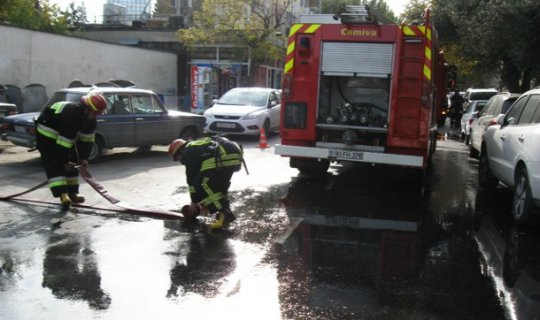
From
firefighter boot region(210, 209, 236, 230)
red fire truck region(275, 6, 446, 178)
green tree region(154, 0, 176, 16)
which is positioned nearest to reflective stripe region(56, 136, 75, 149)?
firefighter boot region(210, 209, 236, 230)

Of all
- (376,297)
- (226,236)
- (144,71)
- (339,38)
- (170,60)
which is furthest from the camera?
(170,60)

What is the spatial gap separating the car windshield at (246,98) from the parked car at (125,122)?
3.44 metres

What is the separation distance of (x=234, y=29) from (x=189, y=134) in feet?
51.1

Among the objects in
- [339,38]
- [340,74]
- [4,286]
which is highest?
[339,38]

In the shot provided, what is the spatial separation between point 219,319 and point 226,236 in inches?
85.3

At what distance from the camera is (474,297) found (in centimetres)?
443

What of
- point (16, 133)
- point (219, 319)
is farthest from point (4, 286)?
point (16, 133)

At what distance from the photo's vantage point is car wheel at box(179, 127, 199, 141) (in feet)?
Result: 42.9

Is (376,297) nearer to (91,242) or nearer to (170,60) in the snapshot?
(91,242)

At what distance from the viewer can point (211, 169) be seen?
6.25m

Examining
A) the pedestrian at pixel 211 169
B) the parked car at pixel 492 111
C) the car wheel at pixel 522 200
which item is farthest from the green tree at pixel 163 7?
the car wheel at pixel 522 200

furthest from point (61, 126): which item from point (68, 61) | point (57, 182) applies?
point (68, 61)

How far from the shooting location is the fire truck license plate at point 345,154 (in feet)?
27.9

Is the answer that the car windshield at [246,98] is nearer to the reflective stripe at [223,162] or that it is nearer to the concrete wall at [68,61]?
the concrete wall at [68,61]
